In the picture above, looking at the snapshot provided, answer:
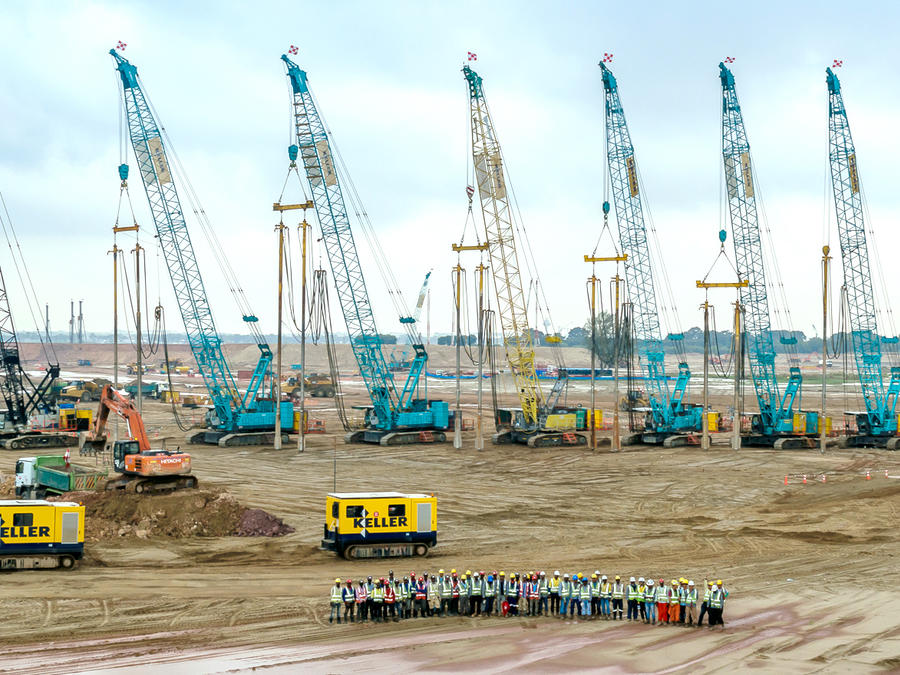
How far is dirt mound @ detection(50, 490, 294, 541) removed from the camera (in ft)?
152

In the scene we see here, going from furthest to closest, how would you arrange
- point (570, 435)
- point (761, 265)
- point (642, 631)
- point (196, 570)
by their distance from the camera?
point (761, 265) < point (570, 435) < point (196, 570) < point (642, 631)

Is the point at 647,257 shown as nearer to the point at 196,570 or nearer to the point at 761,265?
the point at 761,265

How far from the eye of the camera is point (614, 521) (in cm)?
5178

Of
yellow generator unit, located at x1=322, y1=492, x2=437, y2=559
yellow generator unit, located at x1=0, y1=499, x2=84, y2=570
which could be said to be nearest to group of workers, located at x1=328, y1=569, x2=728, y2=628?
yellow generator unit, located at x1=322, y1=492, x2=437, y2=559

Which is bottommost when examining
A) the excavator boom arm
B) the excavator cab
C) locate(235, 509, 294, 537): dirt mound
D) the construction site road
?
the construction site road

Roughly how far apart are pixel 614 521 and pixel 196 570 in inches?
838

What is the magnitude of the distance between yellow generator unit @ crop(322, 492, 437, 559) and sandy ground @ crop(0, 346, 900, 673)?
0.91 m

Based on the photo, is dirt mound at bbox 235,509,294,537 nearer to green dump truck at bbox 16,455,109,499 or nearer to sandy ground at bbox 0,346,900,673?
sandy ground at bbox 0,346,900,673

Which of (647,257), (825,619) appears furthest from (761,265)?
(825,619)

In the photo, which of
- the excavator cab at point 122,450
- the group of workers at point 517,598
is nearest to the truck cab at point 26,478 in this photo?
the excavator cab at point 122,450

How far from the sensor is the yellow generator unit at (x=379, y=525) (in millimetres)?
40781

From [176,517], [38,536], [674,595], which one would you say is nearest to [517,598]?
[674,595]

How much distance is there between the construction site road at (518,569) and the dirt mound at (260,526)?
88 cm

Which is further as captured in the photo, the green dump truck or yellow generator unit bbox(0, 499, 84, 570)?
the green dump truck
